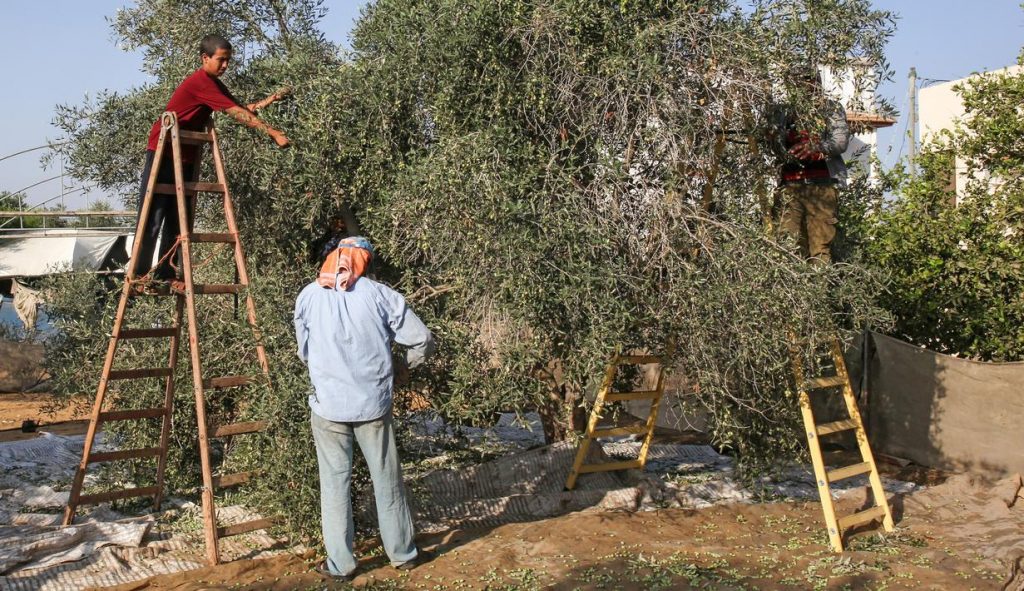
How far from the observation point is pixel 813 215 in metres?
7.41

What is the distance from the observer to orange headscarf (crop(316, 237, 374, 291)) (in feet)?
19.5

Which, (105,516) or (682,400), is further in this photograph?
(105,516)

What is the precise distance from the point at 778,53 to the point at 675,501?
3.49m

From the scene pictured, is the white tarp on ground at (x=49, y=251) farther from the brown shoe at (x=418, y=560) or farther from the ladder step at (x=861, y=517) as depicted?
the ladder step at (x=861, y=517)

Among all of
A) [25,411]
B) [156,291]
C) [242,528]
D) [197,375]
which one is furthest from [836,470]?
[25,411]

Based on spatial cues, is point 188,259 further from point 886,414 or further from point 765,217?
point 886,414

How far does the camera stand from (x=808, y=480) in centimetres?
841

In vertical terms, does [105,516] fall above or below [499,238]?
below

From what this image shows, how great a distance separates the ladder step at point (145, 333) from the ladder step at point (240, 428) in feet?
3.31

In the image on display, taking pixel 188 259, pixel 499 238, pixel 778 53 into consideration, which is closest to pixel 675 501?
pixel 499 238

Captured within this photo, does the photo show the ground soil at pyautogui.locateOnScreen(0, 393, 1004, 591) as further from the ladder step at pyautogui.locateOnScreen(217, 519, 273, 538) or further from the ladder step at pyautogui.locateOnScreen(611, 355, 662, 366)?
the ladder step at pyautogui.locateOnScreen(611, 355, 662, 366)

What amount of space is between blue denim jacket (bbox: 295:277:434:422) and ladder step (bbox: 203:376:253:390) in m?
0.65

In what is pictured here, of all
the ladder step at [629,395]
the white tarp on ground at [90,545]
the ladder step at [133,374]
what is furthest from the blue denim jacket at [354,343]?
the ladder step at [629,395]

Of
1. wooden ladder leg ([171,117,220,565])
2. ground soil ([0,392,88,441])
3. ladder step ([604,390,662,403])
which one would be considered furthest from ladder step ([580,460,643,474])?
ground soil ([0,392,88,441])
